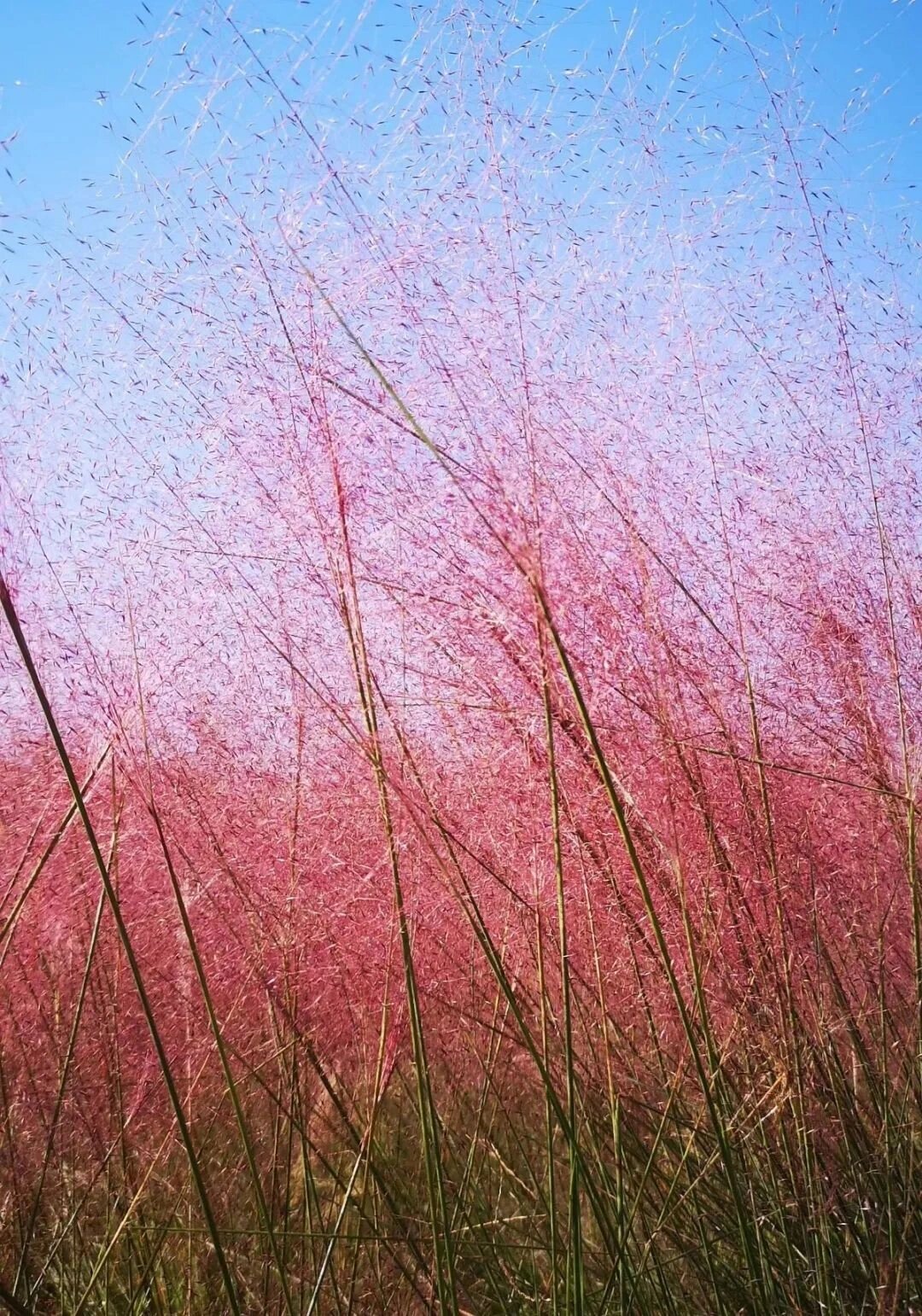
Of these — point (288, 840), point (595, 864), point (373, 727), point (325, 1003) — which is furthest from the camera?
point (325, 1003)

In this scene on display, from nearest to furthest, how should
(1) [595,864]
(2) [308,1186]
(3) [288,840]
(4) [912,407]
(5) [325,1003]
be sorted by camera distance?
(2) [308,1186] < (1) [595,864] < (3) [288,840] < (5) [325,1003] < (4) [912,407]

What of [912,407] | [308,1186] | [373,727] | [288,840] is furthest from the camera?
[912,407]

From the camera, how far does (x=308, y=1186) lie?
1.70m

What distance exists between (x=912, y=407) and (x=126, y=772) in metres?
1.69

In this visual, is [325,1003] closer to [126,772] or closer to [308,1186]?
[308,1186]

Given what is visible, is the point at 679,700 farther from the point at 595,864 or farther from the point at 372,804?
the point at 372,804


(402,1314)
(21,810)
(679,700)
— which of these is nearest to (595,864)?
(679,700)

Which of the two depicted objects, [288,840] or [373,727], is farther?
[288,840]

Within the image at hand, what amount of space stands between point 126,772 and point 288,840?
36 centimetres

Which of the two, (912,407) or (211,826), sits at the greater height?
(912,407)

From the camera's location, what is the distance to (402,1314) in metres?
1.86

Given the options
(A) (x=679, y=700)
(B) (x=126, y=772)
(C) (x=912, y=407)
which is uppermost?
(C) (x=912, y=407)

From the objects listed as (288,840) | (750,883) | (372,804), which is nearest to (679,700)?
(750,883)

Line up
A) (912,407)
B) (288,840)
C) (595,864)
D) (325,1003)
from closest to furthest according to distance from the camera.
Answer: (595,864), (288,840), (325,1003), (912,407)
